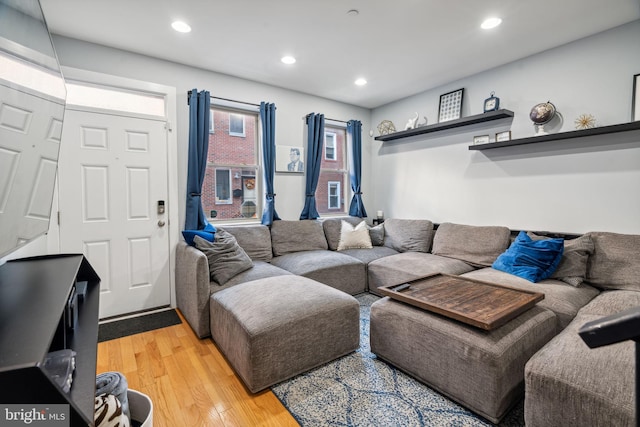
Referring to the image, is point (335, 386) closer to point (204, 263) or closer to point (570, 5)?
point (204, 263)

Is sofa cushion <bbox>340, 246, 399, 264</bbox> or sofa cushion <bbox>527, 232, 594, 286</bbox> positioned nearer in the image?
sofa cushion <bbox>527, 232, 594, 286</bbox>

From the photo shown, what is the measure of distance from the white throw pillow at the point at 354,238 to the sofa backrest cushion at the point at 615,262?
221 cm

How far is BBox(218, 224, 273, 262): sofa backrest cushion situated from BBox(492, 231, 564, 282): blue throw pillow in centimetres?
241

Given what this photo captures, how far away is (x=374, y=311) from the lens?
6.79ft

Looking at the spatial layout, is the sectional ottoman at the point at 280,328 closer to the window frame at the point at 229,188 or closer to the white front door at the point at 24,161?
the white front door at the point at 24,161

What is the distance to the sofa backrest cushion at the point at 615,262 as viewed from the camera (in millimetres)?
2320

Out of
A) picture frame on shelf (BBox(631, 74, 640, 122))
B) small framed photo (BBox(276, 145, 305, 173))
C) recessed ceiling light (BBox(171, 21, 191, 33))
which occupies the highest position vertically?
recessed ceiling light (BBox(171, 21, 191, 33))

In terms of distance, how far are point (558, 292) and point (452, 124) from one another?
84.4 inches

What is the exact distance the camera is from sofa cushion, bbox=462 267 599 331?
6.67 feet

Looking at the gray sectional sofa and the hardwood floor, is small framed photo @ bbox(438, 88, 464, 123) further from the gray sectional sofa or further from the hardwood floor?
the hardwood floor

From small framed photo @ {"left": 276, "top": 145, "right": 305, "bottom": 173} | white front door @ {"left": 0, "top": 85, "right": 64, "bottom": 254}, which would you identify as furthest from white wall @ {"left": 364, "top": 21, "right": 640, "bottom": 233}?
white front door @ {"left": 0, "top": 85, "right": 64, "bottom": 254}

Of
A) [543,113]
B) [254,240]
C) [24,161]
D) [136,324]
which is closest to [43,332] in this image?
[24,161]

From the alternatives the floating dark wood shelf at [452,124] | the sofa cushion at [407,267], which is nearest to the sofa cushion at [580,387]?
the sofa cushion at [407,267]

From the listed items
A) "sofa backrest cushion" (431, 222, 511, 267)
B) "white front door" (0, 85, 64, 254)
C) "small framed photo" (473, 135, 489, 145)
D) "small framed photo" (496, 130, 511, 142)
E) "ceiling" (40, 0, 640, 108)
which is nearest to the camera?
"white front door" (0, 85, 64, 254)
